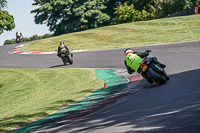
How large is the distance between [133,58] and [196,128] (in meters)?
5.45

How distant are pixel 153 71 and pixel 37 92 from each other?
17.1 feet

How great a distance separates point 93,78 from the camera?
1375 cm

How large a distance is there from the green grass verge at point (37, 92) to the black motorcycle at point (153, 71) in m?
2.21

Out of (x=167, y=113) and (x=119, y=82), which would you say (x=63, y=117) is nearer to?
(x=167, y=113)

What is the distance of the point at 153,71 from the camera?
929cm

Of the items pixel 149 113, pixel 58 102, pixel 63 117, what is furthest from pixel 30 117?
pixel 149 113

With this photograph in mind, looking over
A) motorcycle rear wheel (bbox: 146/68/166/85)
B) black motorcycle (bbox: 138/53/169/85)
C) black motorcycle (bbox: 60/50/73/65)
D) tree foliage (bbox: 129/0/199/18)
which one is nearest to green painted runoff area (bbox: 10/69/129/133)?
black motorcycle (bbox: 138/53/169/85)

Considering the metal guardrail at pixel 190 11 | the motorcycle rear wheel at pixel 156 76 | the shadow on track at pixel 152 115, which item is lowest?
the shadow on track at pixel 152 115

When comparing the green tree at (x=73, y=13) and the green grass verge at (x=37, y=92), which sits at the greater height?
the green tree at (x=73, y=13)

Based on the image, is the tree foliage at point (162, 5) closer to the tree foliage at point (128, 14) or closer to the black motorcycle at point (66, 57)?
the tree foliage at point (128, 14)

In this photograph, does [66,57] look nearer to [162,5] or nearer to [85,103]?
[85,103]

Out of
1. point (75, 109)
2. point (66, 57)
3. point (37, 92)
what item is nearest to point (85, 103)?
point (75, 109)

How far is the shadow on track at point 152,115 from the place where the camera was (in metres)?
5.24

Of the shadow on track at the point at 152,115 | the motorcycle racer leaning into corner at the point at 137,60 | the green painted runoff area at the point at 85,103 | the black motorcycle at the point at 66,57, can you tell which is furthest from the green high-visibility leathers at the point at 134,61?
the black motorcycle at the point at 66,57
